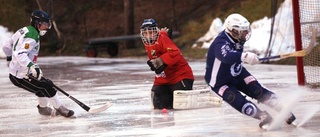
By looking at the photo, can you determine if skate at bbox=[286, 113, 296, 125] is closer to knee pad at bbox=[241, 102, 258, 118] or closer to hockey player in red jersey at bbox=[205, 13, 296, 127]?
hockey player in red jersey at bbox=[205, 13, 296, 127]

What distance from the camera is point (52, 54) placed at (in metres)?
29.8

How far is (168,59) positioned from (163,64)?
9 cm

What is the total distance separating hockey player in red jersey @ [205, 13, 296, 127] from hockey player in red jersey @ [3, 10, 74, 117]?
7.61 ft

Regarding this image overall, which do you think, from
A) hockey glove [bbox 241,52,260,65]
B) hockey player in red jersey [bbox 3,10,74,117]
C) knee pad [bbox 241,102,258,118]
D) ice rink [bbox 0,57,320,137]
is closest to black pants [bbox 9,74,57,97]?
hockey player in red jersey [bbox 3,10,74,117]

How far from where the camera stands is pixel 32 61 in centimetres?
937

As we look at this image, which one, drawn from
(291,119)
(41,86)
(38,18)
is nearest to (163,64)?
(41,86)

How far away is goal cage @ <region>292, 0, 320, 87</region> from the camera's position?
11133 mm

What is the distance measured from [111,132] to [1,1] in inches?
1022

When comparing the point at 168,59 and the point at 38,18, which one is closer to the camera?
the point at 38,18

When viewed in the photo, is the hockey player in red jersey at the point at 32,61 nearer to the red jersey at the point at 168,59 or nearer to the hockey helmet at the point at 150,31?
the hockey helmet at the point at 150,31

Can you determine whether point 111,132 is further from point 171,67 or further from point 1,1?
point 1,1

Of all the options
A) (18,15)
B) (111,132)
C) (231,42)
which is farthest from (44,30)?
(18,15)

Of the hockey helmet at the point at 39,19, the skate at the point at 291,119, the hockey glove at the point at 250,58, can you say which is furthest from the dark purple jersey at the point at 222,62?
the hockey helmet at the point at 39,19

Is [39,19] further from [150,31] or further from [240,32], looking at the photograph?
[240,32]
